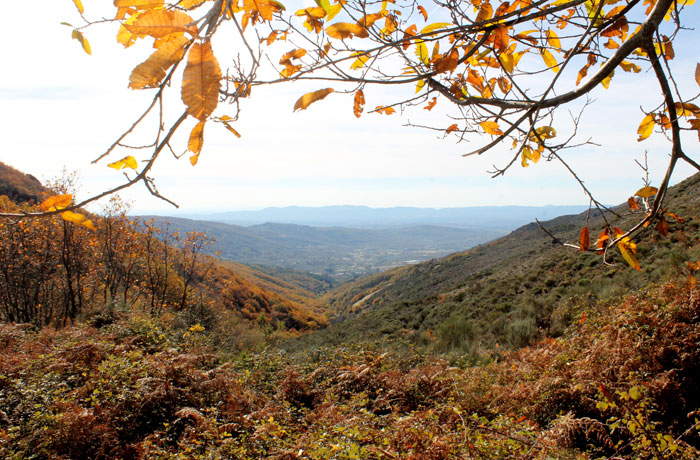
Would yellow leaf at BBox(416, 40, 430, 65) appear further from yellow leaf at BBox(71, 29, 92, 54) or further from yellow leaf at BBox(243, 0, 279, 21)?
yellow leaf at BBox(71, 29, 92, 54)

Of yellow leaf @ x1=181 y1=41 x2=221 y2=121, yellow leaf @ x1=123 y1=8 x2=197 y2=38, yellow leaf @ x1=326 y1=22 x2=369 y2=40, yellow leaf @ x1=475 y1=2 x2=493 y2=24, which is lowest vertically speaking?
yellow leaf @ x1=181 y1=41 x2=221 y2=121

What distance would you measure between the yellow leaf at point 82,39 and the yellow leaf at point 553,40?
4.84ft

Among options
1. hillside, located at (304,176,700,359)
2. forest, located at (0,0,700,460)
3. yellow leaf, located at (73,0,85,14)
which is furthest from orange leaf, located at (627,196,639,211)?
hillside, located at (304,176,700,359)

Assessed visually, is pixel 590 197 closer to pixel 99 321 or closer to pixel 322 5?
Answer: pixel 322 5

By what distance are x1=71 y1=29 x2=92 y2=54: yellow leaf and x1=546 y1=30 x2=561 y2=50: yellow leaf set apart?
1.47m

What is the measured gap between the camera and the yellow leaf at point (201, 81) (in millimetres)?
521

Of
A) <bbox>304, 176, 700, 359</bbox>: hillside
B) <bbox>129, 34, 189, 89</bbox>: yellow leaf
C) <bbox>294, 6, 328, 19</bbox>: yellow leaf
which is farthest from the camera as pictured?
<bbox>304, 176, 700, 359</bbox>: hillside

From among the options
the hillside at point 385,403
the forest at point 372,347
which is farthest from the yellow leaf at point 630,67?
the hillside at point 385,403

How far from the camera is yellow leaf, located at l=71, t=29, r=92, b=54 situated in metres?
0.65

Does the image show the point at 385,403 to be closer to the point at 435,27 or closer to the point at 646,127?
the point at 646,127

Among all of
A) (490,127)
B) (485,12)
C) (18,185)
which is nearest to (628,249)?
(490,127)

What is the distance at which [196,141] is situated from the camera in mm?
604

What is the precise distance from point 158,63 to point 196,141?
0.13m

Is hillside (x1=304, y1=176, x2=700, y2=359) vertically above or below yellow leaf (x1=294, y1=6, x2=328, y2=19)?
below
